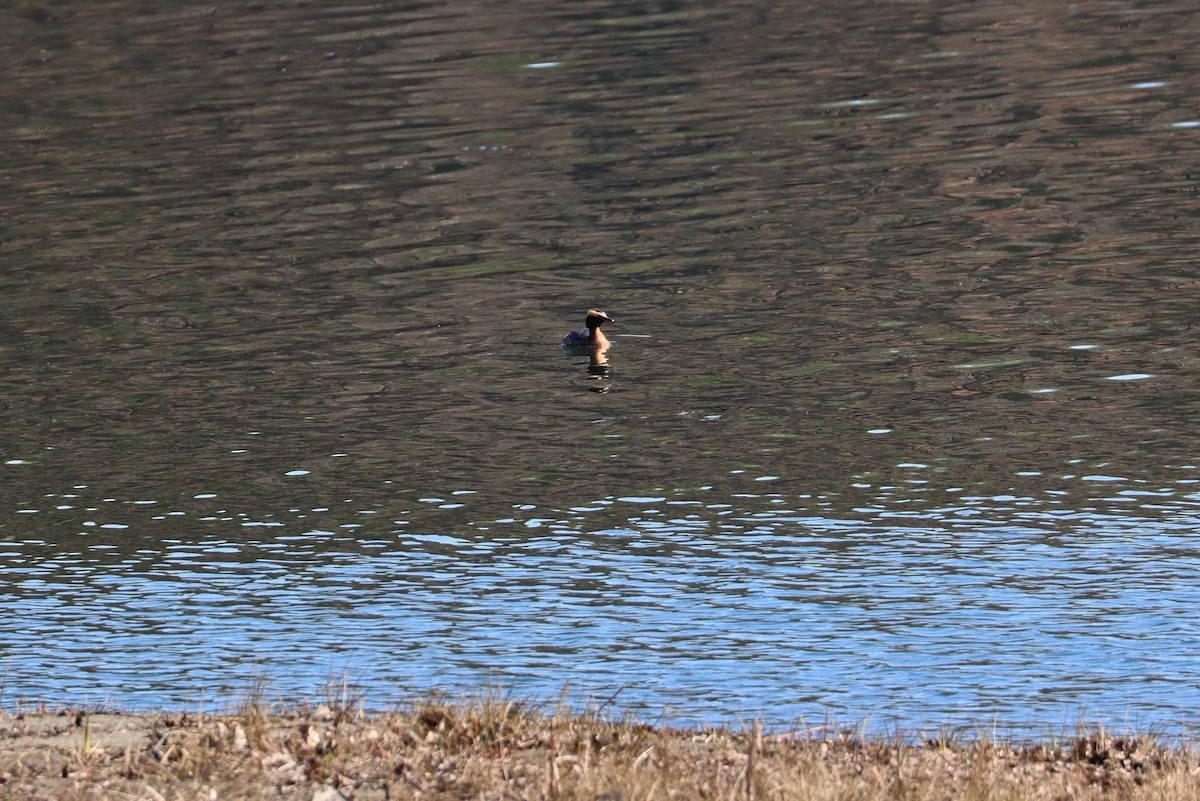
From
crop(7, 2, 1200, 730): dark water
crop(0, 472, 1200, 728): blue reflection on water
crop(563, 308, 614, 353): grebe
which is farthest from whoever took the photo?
crop(563, 308, 614, 353): grebe

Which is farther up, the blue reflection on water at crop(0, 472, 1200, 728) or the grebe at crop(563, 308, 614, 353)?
the blue reflection on water at crop(0, 472, 1200, 728)

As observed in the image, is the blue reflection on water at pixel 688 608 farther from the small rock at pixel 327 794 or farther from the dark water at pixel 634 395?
the small rock at pixel 327 794

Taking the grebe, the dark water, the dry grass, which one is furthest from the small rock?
the grebe

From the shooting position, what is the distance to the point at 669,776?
945 centimetres

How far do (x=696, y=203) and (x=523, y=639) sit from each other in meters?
17.4

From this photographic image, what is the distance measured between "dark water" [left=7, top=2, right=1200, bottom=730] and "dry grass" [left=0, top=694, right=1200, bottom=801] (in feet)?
4.63

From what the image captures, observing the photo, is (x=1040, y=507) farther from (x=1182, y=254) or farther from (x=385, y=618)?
(x=1182, y=254)

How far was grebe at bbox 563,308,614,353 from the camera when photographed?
21625 millimetres

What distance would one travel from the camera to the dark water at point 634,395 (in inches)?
520

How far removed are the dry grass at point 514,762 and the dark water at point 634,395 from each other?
1410 mm

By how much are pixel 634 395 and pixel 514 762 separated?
34.7 feet

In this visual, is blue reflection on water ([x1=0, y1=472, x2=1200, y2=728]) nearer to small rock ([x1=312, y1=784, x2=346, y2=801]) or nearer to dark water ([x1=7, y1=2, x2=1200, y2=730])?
dark water ([x1=7, y1=2, x2=1200, y2=730])

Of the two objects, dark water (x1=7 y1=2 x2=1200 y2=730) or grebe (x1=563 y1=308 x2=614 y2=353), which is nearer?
dark water (x1=7 y1=2 x2=1200 y2=730)

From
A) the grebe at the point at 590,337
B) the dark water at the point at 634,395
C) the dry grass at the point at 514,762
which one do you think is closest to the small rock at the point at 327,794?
the dry grass at the point at 514,762
